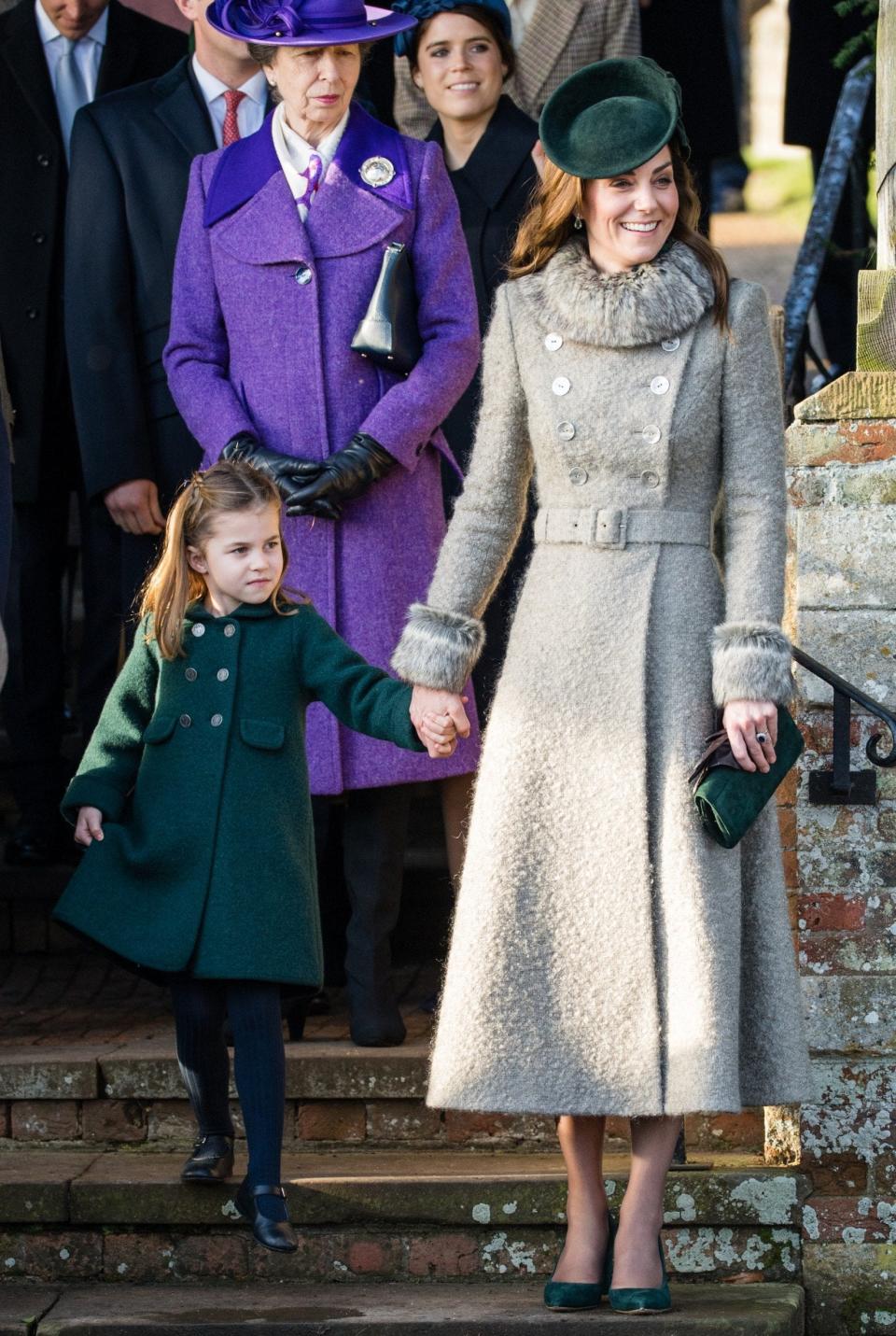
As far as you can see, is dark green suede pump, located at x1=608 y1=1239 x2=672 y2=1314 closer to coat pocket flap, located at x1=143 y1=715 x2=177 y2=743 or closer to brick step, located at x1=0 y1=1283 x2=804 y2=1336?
brick step, located at x1=0 y1=1283 x2=804 y2=1336

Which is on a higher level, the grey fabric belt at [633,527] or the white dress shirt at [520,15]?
the white dress shirt at [520,15]

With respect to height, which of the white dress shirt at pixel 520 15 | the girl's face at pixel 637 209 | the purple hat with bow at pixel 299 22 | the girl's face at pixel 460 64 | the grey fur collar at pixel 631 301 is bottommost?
the grey fur collar at pixel 631 301

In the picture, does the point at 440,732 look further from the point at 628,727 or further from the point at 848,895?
the point at 848,895

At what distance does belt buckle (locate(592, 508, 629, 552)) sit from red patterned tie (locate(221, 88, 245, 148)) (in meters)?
1.83

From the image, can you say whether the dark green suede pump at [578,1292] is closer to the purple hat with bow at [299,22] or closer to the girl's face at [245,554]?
the girl's face at [245,554]

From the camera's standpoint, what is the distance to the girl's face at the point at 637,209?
4.02 meters

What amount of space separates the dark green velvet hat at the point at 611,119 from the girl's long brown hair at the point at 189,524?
0.77 metres

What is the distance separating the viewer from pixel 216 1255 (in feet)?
14.8

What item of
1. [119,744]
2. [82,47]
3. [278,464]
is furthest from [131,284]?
[119,744]

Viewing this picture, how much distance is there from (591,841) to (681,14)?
3.69 metres

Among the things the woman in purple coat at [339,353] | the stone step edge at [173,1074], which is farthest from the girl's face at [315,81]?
the stone step edge at [173,1074]

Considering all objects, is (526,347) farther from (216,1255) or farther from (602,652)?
(216,1255)

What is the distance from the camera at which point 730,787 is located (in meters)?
3.84

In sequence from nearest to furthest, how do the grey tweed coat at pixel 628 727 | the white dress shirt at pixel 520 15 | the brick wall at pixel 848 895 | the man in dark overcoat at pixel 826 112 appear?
the grey tweed coat at pixel 628 727 → the brick wall at pixel 848 895 → the white dress shirt at pixel 520 15 → the man in dark overcoat at pixel 826 112
